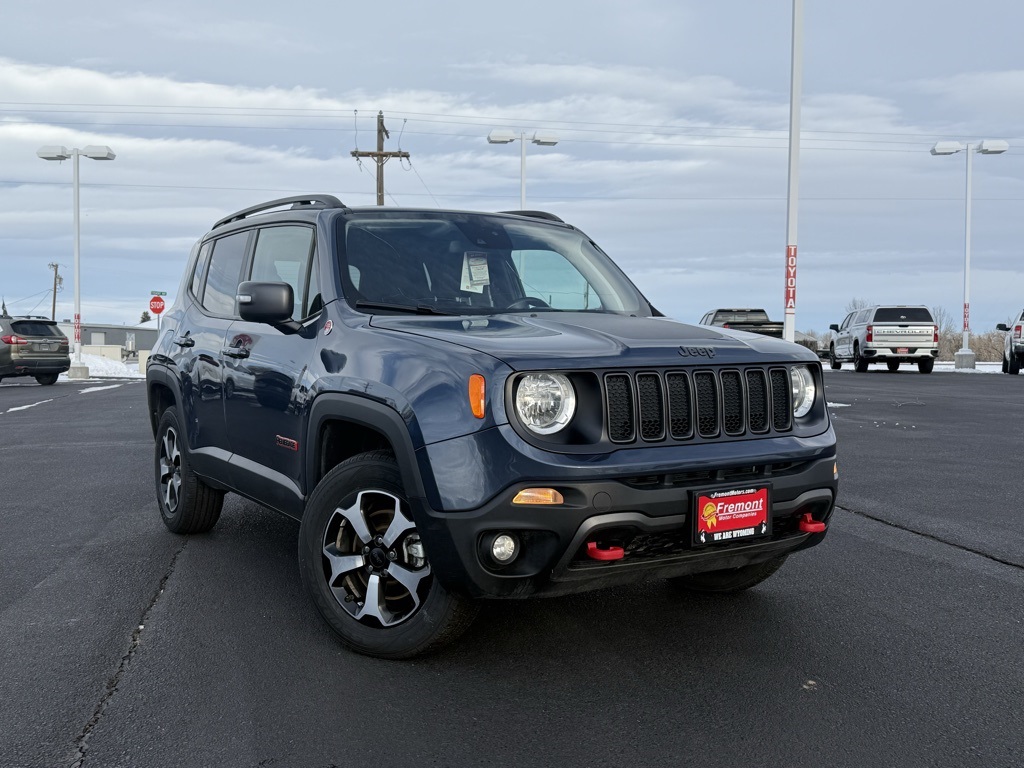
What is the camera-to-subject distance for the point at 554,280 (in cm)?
522

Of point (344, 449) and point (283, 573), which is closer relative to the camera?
point (344, 449)

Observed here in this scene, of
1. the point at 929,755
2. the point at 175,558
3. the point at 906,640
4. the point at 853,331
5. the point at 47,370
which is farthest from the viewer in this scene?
the point at 853,331

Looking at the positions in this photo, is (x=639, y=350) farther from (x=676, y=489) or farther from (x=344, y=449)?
(x=344, y=449)

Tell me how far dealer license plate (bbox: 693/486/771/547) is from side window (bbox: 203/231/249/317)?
3.11 metres

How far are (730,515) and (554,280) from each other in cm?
190

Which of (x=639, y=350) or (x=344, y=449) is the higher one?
(x=639, y=350)

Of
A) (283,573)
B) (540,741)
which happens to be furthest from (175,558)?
(540,741)

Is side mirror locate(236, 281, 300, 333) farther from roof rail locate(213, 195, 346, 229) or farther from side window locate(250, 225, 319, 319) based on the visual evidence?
roof rail locate(213, 195, 346, 229)

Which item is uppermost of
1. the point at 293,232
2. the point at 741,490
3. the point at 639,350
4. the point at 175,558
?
the point at 293,232

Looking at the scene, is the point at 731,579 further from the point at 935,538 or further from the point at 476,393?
the point at 935,538

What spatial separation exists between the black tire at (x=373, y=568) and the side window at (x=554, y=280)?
1.45 meters

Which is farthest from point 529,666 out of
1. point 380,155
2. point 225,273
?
point 380,155

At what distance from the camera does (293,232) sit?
5.21m

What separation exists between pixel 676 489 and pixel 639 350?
0.54 m
